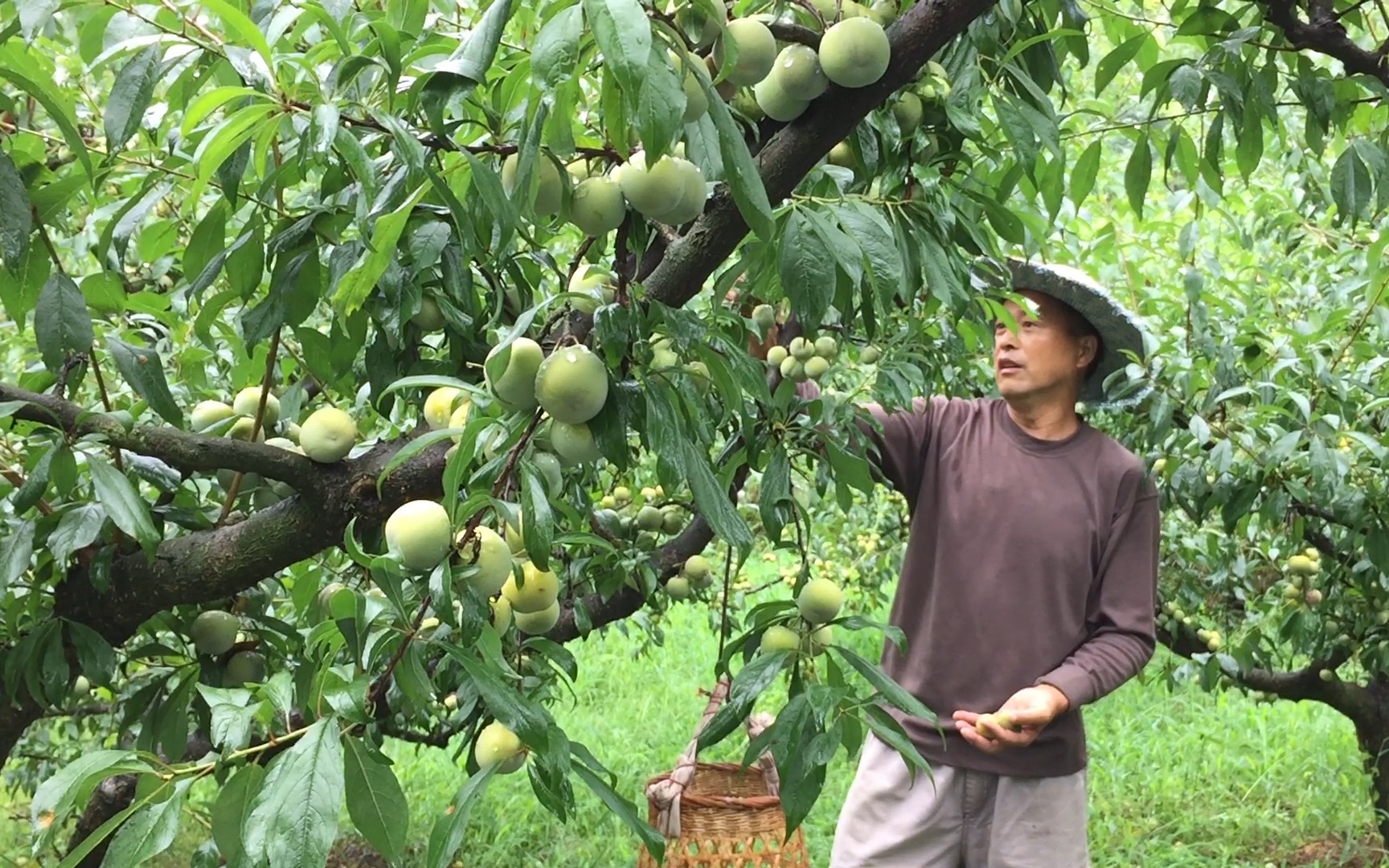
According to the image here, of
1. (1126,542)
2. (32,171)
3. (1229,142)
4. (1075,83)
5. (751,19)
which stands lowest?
(1075,83)

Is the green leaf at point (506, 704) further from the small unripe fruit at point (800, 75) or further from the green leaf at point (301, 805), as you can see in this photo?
the small unripe fruit at point (800, 75)

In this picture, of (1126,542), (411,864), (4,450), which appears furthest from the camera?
(411,864)

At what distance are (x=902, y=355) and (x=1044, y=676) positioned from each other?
60 centimetres

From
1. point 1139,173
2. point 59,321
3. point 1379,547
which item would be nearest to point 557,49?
point 59,321

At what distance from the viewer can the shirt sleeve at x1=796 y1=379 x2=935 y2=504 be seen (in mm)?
2189

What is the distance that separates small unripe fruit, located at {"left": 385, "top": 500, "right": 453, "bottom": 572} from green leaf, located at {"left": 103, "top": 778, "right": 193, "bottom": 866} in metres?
0.20

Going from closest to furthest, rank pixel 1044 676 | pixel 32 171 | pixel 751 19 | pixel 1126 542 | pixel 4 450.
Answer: pixel 751 19
pixel 32 171
pixel 4 450
pixel 1044 676
pixel 1126 542

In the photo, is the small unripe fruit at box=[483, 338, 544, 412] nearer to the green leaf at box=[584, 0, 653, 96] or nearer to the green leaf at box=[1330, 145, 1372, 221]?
the green leaf at box=[584, 0, 653, 96]

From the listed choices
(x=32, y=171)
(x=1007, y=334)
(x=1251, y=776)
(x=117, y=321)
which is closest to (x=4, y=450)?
(x=117, y=321)

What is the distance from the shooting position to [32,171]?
112cm

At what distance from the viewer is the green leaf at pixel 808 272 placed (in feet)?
3.22

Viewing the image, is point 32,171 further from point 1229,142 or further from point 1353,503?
point 1229,142

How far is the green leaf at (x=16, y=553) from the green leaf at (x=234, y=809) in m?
0.56

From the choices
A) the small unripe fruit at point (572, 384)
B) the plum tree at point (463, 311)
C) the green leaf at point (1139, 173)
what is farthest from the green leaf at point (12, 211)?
the green leaf at point (1139, 173)
